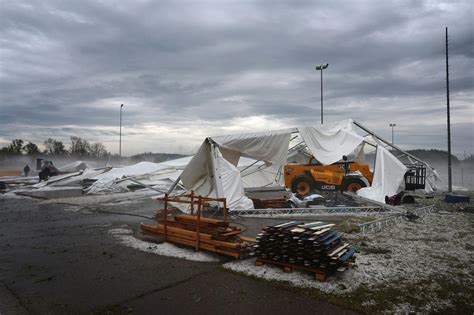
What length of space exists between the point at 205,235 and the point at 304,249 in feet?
7.75

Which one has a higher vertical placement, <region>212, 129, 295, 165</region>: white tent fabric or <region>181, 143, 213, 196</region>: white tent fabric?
<region>212, 129, 295, 165</region>: white tent fabric

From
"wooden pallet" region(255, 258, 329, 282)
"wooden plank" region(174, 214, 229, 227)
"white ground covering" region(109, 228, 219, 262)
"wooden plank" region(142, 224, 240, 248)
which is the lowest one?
"white ground covering" region(109, 228, 219, 262)

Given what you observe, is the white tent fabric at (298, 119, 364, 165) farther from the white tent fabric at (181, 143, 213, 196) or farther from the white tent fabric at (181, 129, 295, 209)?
the white tent fabric at (181, 143, 213, 196)

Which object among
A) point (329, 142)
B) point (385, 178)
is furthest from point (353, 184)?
point (329, 142)

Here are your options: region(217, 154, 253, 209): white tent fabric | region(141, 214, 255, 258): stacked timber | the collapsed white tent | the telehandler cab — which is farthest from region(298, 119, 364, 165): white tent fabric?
region(141, 214, 255, 258): stacked timber

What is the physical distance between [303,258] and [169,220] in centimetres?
397

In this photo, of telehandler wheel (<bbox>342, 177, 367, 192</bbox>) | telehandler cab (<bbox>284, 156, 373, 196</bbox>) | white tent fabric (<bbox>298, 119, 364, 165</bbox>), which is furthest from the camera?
telehandler cab (<bbox>284, 156, 373, 196</bbox>)

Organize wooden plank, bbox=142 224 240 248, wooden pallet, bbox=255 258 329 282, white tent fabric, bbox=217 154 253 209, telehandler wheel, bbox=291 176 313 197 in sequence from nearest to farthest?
wooden pallet, bbox=255 258 329 282 < wooden plank, bbox=142 224 240 248 < white tent fabric, bbox=217 154 253 209 < telehandler wheel, bbox=291 176 313 197

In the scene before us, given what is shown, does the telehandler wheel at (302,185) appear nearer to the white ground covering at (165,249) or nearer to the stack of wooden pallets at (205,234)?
the stack of wooden pallets at (205,234)

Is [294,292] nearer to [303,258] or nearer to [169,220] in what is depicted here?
[303,258]

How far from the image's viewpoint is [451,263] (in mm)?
6145

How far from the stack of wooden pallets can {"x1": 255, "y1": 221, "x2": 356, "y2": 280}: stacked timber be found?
0.68 m

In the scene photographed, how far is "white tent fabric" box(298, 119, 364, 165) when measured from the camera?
46.3 ft

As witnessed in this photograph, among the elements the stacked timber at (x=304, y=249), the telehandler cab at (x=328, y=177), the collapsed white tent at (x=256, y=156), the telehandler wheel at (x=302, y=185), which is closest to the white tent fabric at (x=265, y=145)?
the collapsed white tent at (x=256, y=156)
